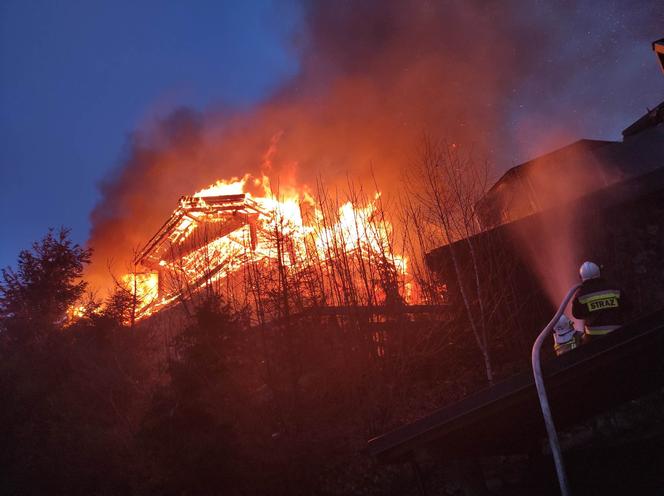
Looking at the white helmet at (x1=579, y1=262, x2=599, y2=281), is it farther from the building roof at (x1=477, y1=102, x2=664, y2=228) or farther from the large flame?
the building roof at (x1=477, y1=102, x2=664, y2=228)

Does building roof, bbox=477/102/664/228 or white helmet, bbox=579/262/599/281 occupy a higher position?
building roof, bbox=477/102/664/228

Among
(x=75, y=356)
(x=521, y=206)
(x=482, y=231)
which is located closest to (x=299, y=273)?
(x=482, y=231)

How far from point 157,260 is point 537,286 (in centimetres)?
2054

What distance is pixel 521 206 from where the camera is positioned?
23.8 metres

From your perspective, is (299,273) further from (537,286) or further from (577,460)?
(577,460)

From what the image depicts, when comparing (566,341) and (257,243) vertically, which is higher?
(257,243)

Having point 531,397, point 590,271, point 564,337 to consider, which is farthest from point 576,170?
point 531,397

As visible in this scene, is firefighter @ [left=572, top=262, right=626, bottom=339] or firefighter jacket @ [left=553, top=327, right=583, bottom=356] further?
firefighter jacket @ [left=553, top=327, right=583, bottom=356]

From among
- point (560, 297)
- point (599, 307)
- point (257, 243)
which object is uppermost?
point (257, 243)

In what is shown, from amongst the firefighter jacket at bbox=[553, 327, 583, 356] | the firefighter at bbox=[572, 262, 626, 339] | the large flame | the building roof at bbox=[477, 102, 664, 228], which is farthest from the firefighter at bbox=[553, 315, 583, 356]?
the building roof at bbox=[477, 102, 664, 228]

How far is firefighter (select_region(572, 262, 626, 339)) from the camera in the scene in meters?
4.95

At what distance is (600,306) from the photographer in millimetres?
5066

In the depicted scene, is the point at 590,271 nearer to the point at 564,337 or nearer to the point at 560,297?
the point at 564,337

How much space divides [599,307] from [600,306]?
0.02 metres
